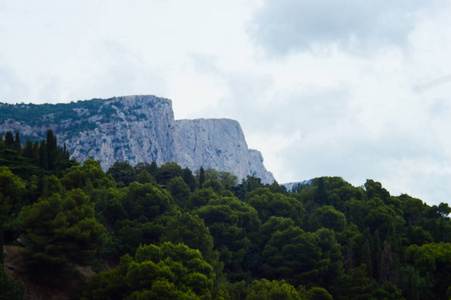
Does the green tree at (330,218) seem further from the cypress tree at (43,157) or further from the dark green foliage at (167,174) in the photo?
the cypress tree at (43,157)

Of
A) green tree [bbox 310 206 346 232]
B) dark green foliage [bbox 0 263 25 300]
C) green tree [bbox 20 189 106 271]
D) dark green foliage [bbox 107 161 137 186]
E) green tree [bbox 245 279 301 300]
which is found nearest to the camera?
dark green foliage [bbox 0 263 25 300]

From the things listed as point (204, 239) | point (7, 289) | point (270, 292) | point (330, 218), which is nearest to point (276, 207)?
point (330, 218)

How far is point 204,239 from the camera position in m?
63.2

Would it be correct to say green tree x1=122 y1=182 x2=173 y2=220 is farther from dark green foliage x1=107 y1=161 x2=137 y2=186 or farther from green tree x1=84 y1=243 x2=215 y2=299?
dark green foliage x1=107 y1=161 x2=137 y2=186

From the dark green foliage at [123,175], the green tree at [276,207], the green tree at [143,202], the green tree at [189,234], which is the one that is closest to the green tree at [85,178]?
the green tree at [143,202]

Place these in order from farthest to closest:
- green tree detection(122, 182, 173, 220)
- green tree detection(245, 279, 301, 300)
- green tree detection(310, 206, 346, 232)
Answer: green tree detection(310, 206, 346, 232) → green tree detection(122, 182, 173, 220) → green tree detection(245, 279, 301, 300)

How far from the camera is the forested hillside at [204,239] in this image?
4859 cm

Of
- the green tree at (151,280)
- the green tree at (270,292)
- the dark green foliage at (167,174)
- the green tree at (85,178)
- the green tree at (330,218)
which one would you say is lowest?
the green tree at (270,292)

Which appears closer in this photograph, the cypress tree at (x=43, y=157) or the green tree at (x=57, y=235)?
the green tree at (x=57, y=235)

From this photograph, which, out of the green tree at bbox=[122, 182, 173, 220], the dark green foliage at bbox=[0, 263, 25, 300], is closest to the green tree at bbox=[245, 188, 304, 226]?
the green tree at bbox=[122, 182, 173, 220]

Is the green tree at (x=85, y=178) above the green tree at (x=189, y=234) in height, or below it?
above

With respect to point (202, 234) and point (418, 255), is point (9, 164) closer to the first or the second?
point (202, 234)

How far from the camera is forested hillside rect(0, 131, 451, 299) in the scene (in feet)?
159

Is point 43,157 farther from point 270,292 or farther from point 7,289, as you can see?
point 270,292
